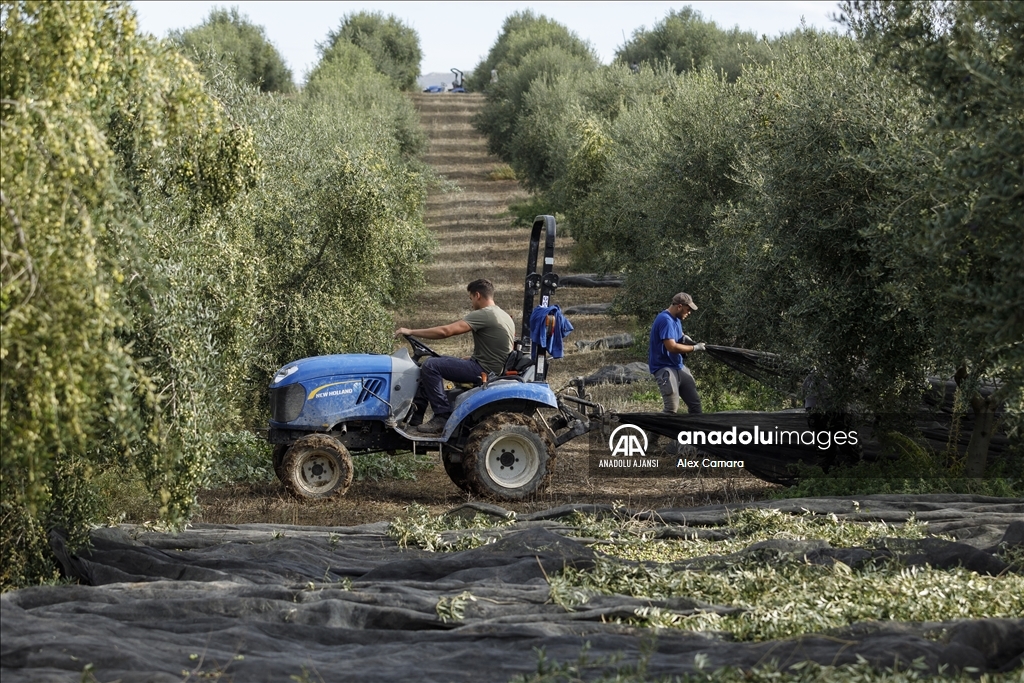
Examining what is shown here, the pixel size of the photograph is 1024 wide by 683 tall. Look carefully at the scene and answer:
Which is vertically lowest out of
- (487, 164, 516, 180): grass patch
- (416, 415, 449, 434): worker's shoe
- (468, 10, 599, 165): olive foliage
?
(416, 415, 449, 434): worker's shoe

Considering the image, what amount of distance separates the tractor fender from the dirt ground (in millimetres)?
857

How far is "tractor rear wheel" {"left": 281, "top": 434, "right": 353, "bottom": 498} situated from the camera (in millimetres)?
9758

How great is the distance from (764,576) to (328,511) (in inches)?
173

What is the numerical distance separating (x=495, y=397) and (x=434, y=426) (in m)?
0.69

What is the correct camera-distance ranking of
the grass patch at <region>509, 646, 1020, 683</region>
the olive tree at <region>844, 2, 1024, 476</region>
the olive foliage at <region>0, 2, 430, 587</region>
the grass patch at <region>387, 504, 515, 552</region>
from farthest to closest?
the grass patch at <region>387, 504, 515, 552</region> → the olive tree at <region>844, 2, 1024, 476</region> → the olive foliage at <region>0, 2, 430, 587</region> → the grass patch at <region>509, 646, 1020, 683</region>

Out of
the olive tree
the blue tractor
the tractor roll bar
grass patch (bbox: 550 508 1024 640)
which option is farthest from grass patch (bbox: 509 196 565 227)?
grass patch (bbox: 550 508 1024 640)

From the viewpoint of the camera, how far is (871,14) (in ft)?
25.7

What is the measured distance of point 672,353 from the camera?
37.5ft

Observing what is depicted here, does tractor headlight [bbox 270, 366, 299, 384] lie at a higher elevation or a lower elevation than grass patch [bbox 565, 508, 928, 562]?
higher

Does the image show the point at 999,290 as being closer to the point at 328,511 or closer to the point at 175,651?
the point at 175,651

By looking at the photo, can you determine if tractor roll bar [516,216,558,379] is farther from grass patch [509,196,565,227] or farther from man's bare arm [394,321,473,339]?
grass patch [509,196,565,227]

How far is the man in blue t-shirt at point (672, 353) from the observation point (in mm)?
11367

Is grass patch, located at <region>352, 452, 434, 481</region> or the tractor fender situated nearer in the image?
→ the tractor fender

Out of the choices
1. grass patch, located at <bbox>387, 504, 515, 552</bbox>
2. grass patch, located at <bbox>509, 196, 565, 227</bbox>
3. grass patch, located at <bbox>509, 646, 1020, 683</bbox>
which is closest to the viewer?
grass patch, located at <bbox>509, 646, 1020, 683</bbox>
